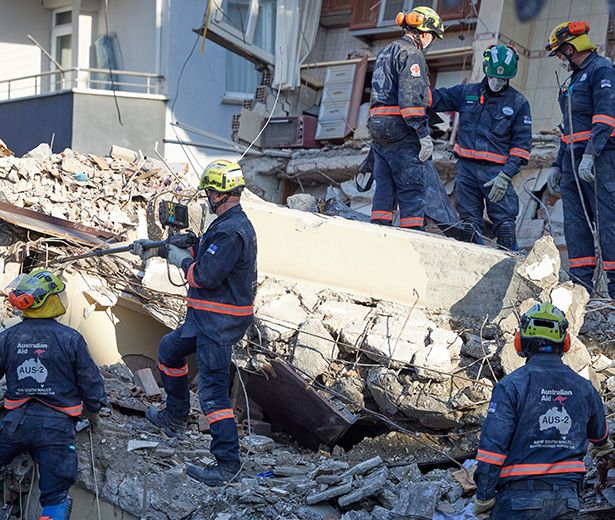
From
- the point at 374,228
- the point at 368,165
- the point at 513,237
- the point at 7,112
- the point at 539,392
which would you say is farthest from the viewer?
the point at 7,112

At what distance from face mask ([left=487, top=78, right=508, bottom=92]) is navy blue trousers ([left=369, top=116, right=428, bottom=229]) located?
77 centimetres

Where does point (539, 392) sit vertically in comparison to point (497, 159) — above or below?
below

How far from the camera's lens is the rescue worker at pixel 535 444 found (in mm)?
4492

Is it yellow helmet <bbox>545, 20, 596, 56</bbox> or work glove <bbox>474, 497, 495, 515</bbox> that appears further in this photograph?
yellow helmet <bbox>545, 20, 596, 56</bbox>

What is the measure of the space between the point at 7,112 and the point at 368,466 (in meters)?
12.1

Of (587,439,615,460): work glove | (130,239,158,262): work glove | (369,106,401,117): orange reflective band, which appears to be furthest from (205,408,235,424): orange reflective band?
(369,106,401,117): orange reflective band

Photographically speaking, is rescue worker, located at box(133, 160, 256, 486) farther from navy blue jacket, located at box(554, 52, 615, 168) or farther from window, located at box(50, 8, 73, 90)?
window, located at box(50, 8, 73, 90)

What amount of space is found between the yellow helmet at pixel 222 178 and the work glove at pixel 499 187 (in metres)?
2.66

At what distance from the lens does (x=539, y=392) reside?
14.8 feet

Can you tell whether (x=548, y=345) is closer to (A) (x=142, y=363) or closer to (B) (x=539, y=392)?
(B) (x=539, y=392)

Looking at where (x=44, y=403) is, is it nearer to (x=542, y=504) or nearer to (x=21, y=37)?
(x=542, y=504)

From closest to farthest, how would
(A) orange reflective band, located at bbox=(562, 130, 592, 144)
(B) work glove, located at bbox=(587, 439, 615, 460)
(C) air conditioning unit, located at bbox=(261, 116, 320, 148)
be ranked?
(B) work glove, located at bbox=(587, 439, 615, 460) → (A) orange reflective band, located at bbox=(562, 130, 592, 144) → (C) air conditioning unit, located at bbox=(261, 116, 320, 148)

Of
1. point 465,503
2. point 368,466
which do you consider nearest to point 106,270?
point 368,466

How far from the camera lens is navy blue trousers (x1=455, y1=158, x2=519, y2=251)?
26.2 ft
